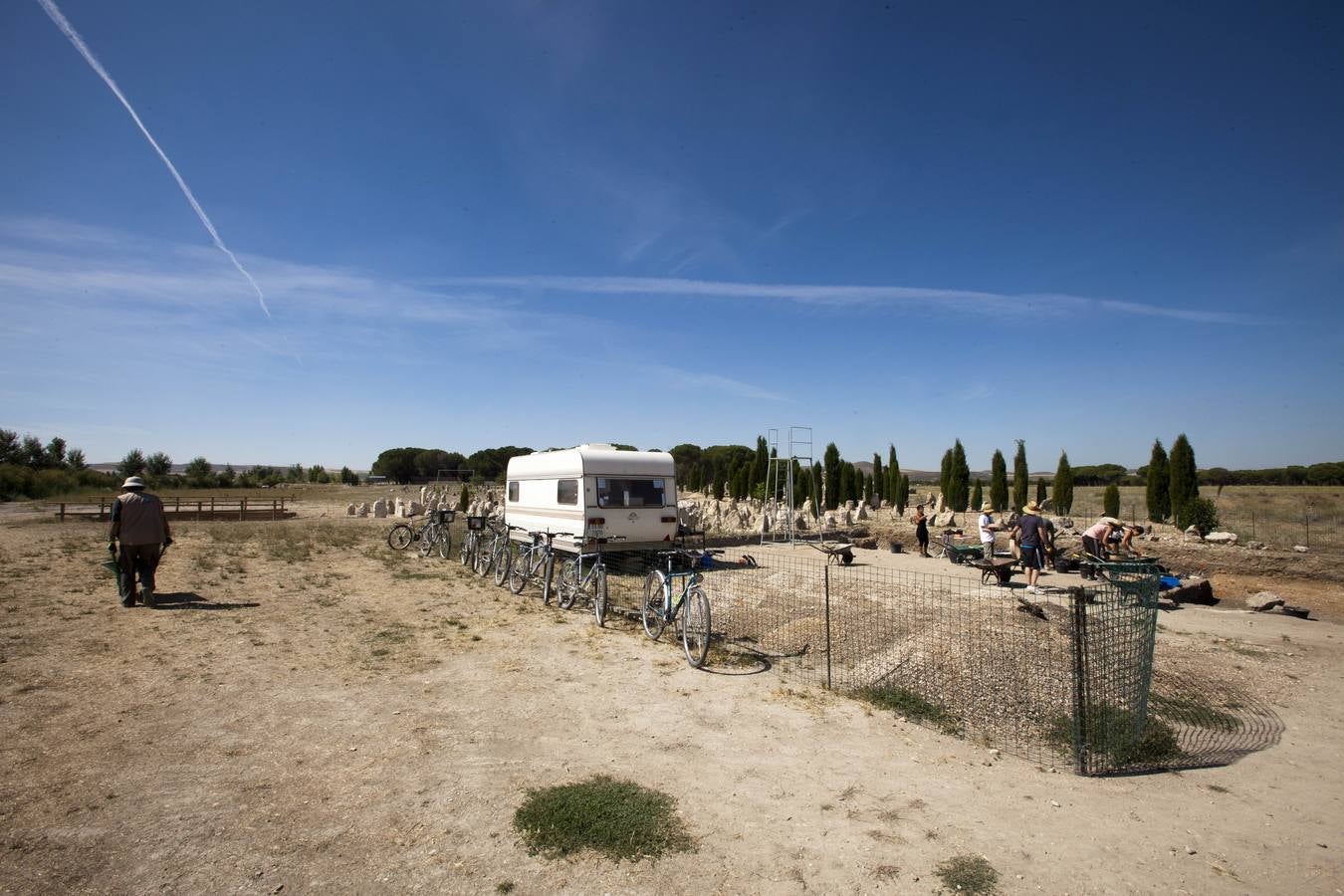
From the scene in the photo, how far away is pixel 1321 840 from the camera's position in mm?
3830

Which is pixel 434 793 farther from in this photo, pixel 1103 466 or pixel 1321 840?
pixel 1103 466

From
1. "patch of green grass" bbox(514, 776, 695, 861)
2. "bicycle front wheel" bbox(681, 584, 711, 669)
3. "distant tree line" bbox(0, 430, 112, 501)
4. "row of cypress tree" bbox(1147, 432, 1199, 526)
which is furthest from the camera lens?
"distant tree line" bbox(0, 430, 112, 501)

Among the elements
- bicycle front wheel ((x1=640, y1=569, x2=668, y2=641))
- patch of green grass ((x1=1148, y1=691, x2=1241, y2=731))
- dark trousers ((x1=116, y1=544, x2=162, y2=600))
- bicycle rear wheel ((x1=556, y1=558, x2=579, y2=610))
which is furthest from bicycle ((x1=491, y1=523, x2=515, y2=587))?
patch of green grass ((x1=1148, y1=691, x2=1241, y2=731))

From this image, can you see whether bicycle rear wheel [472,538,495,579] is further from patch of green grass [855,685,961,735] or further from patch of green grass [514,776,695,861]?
patch of green grass [514,776,695,861]

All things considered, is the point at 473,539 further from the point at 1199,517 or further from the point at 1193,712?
the point at 1199,517

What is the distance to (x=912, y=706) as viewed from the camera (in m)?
5.90

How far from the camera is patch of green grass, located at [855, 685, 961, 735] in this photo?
18.4 ft

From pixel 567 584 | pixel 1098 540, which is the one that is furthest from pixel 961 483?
pixel 567 584

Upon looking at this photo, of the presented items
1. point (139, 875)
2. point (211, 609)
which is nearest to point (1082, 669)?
point (139, 875)

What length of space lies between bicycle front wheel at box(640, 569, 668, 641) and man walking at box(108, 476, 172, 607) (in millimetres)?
7055

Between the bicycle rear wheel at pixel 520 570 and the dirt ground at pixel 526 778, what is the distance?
3314mm

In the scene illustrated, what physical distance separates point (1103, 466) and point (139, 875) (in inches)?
3656

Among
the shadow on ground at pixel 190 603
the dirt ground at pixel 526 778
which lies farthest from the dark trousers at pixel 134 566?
the dirt ground at pixel 526 778

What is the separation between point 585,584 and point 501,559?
11.1 feet
